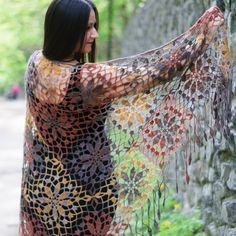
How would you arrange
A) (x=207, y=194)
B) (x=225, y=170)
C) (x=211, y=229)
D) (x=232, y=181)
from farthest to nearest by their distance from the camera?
(x=207, y=194)
(x=211, y=229)
(x=225, y=170)
(x=232, y=181)

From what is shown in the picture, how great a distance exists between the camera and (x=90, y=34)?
8.78ft

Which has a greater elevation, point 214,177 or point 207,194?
point 214,177

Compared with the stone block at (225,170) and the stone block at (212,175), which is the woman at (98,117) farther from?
the stone block at (212,175)

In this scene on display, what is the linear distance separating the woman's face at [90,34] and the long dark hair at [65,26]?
0.07ft

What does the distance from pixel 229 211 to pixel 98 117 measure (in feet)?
3.86

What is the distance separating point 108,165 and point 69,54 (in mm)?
484

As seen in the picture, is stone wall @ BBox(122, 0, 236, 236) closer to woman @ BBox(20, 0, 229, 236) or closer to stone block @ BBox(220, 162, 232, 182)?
stone block @ BBox(220, 162, 232, 182)

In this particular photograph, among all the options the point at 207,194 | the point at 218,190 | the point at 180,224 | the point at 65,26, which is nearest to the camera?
the point at 65,26

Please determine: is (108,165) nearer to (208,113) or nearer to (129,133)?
(129,133)

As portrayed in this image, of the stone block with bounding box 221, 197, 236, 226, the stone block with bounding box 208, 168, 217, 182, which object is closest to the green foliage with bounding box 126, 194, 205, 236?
the stone block with bounding box 208, 168, 217, 182

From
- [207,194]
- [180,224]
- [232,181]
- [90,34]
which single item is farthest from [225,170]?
[90,34]

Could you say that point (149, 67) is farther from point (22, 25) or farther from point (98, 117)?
point (22, 25)

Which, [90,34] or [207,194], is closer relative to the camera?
[90,34]

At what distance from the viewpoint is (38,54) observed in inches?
109
